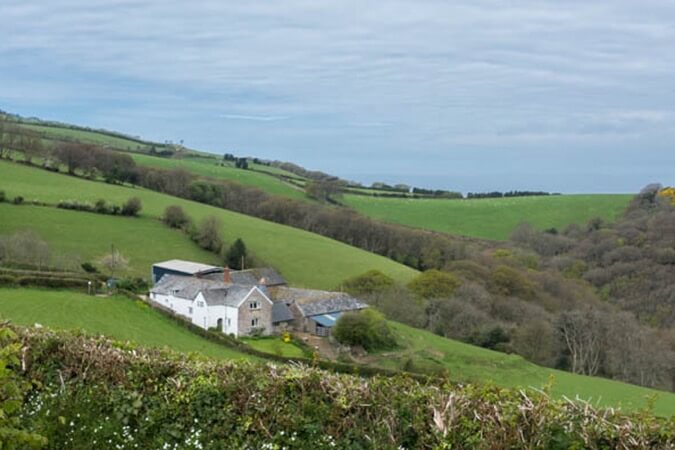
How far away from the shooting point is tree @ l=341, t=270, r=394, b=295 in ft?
194

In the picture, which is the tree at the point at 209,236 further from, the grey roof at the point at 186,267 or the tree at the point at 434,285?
the tree at the point at 434,285

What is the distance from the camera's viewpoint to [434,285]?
58312 millimetres

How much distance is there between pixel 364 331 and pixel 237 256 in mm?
24631

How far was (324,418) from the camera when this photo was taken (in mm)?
6719

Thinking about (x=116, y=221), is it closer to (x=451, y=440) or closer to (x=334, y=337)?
(x=334, y=337)

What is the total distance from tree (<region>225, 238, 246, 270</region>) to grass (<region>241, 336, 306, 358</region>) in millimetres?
19533

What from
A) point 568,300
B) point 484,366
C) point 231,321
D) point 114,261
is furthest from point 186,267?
point 568,300

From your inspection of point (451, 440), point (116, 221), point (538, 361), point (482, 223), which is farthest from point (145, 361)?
point (482, 223)

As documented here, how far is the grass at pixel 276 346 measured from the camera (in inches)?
1534

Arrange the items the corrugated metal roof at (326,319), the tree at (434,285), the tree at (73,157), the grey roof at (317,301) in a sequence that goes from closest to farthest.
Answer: the corrugated metal roof at (326,319), the grey roof at (317,301), the tree at (434,285), the tree at (73,157)

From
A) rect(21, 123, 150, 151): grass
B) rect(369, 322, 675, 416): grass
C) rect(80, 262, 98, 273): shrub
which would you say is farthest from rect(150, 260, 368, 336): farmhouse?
rect(21, 123, 150, 151): grass

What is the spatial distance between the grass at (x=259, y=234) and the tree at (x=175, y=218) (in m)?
1.77

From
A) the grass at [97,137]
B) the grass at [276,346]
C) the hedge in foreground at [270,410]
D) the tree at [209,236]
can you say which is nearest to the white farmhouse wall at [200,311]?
the grass at [276,346]

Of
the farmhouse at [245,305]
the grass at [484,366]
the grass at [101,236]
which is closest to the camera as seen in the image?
the grass at [484,366]
